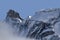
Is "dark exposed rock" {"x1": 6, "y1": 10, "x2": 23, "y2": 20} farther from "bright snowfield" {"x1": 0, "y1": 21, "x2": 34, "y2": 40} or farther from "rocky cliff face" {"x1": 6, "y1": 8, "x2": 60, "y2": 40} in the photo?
"bright snowfield" {"x1": 0, "y1": 21, "x2": 34, "y2": 40}

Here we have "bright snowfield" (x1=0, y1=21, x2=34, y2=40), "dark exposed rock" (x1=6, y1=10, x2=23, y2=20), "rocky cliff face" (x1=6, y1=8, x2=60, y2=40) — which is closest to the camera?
"rocky cliff face" (x1=6, y1=8, x2=60, y2=40)

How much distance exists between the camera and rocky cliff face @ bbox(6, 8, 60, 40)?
2284 centimetres

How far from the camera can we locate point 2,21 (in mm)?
30016

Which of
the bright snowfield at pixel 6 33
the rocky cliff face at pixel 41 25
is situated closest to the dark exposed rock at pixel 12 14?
the rocky cliff face at pixel 41 25

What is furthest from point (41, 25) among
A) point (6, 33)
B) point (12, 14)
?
point (12, 14)

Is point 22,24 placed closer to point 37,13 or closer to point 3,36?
point 37,13

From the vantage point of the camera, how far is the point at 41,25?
24.6 metres

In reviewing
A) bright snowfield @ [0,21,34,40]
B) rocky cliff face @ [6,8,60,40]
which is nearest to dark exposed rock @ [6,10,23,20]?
rocky cliff face @ [6,8,60,40]

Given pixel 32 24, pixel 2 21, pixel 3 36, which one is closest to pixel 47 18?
pixel 32 24

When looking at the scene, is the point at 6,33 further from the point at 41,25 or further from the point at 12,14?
the point at 12,14

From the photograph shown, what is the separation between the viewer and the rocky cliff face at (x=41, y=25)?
74.9 ft

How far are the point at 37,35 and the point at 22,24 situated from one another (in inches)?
145

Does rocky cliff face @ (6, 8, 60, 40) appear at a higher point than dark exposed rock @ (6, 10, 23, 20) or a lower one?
lower

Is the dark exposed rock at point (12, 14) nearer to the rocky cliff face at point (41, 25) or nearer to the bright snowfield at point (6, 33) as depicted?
the rocky cliff face at point (41, 25)
